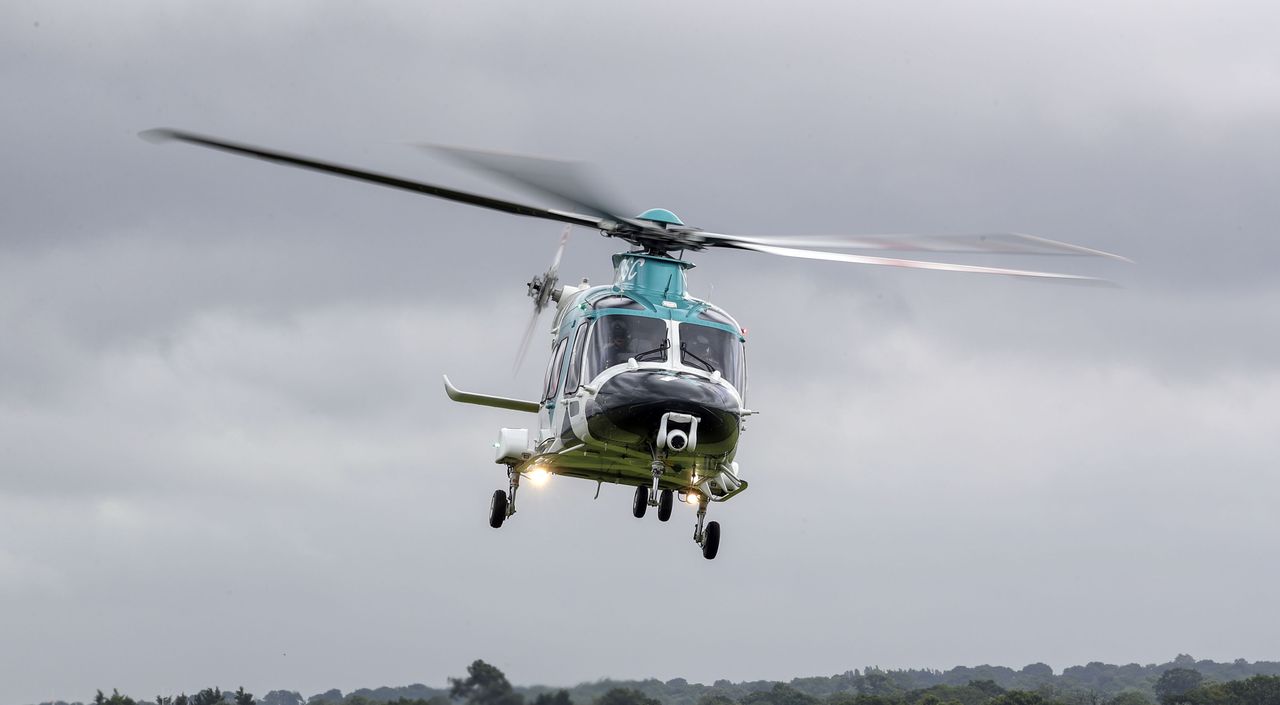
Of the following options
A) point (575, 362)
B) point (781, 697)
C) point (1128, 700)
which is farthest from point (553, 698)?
point (1128, 700)

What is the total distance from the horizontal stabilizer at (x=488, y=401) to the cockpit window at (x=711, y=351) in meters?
6.34

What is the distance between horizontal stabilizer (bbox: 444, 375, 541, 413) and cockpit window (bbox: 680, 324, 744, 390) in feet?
20.8

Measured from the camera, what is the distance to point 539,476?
36.3 meters

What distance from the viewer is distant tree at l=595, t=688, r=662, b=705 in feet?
142

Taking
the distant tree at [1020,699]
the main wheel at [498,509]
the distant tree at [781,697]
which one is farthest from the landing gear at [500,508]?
the distant tree at [1020,699]

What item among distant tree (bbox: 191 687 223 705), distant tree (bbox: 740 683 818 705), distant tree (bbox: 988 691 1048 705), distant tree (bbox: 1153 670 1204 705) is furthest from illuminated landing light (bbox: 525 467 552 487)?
distant tree (bbox: 1153 670 1204 705)

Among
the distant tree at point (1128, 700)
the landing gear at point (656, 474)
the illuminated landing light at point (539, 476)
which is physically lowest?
the landing gear at point (656, 474)

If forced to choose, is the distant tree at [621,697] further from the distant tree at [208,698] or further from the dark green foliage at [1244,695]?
the dark green foliage at [1244,695]

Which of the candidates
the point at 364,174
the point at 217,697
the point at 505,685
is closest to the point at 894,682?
the point at 217,697

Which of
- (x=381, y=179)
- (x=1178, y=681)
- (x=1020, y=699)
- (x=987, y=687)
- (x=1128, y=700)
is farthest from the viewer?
(x=1178, y=681)

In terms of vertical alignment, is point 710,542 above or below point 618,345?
below

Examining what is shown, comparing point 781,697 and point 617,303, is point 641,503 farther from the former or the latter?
point 781,697

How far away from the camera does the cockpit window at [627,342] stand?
106 feet

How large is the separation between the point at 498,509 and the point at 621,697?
895cm
